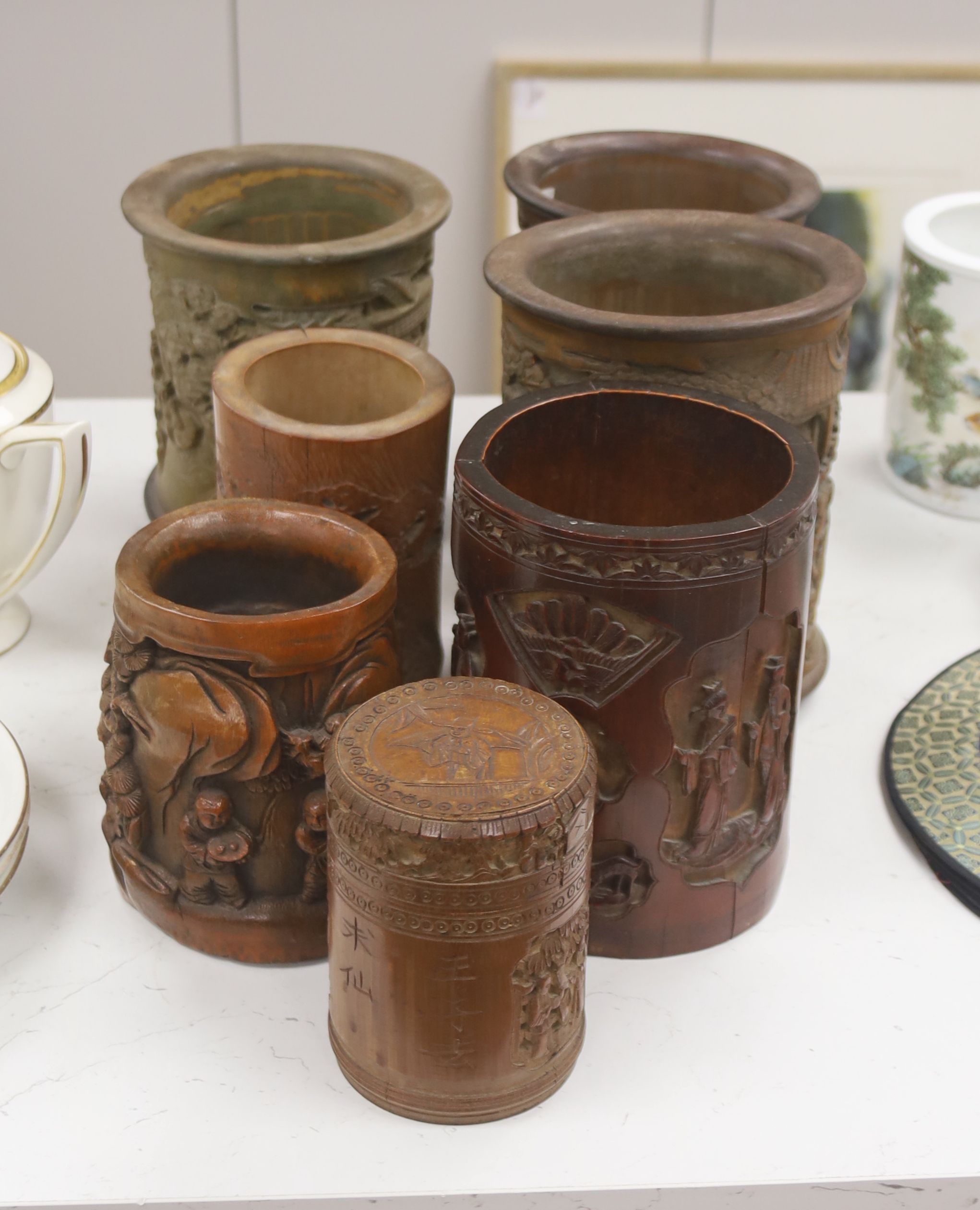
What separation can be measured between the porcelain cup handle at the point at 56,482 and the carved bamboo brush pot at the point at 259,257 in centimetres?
12

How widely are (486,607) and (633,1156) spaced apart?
302mm

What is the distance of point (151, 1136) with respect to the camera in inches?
31.5

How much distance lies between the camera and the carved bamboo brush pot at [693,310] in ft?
3.13

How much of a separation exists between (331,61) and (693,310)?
116cm

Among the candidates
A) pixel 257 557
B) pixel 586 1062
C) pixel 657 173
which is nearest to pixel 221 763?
pixel 257 557

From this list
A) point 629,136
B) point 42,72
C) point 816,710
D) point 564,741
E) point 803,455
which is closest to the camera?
point 564,741

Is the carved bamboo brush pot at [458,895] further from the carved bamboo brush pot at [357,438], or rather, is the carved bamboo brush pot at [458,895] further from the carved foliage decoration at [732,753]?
the carved bamboo brush pot at [357,438]

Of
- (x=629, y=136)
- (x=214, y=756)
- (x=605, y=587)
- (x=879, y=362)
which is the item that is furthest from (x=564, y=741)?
(x=879, y=362)

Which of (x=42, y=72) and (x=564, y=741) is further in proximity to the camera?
(x=42, y=72)

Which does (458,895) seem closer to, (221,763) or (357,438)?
(221,763)

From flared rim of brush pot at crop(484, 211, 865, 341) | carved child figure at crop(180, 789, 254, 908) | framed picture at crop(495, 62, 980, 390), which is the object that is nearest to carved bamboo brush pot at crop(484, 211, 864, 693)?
flared rim of brush pot at crop(484, 211, 865, 341)

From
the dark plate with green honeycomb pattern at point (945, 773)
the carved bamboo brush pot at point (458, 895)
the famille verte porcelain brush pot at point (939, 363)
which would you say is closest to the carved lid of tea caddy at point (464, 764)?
the carved bamboo brush pot at point (458, 895)

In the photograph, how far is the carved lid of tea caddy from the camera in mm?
718

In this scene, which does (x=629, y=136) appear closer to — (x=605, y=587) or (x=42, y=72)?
(x=605, y=587)
